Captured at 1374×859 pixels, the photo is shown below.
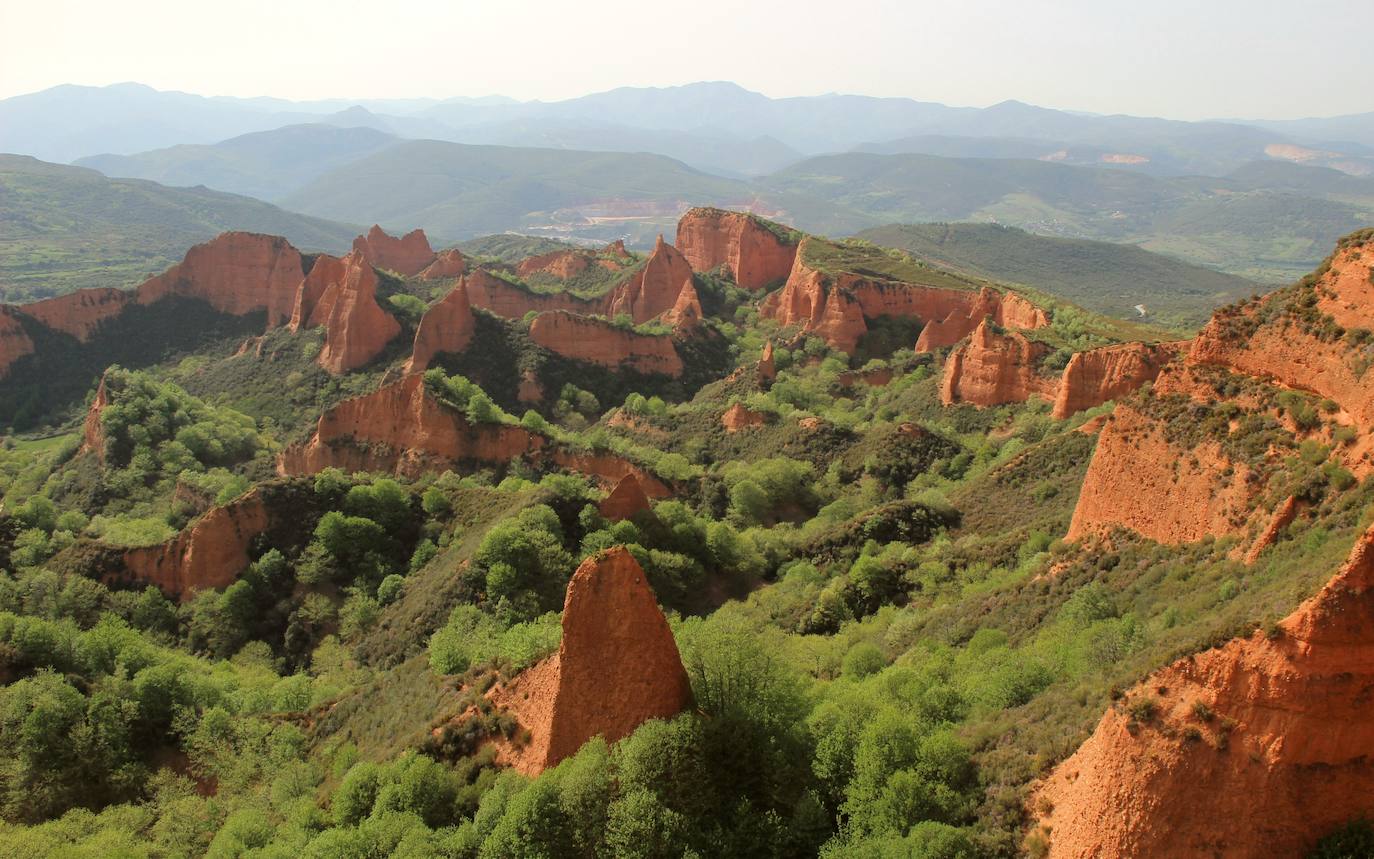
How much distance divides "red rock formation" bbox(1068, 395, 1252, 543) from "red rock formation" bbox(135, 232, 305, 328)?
77.6m

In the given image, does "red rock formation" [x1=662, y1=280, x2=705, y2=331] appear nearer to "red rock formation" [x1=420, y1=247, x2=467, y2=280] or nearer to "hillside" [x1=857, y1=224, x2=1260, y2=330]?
"red rock formation" [x1=420, y1=247, x2=467, y2=280]

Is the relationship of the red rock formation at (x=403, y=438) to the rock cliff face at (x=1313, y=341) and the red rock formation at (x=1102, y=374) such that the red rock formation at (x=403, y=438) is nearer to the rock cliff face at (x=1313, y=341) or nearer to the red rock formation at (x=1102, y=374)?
the red rock formation at (x=1102, y=374)

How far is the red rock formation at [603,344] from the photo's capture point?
75.1 m

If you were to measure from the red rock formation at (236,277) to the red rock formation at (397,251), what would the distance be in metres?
25.2

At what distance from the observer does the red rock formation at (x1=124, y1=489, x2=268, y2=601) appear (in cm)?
3841

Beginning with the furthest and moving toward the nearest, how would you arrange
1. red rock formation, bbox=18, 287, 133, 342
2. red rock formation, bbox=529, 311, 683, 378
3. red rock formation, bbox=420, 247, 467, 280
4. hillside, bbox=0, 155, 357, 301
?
hillside, bbox=0, 155, 357, 301 → red rock formation, bbox=420, 247, 467, 280 → red rock formation, bbox=18, 287, 133, 342 → red rock formation, bbox=529, 311, 683, 378

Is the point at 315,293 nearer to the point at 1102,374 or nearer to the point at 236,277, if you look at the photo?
the point at 236,277

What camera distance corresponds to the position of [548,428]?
2179 inches

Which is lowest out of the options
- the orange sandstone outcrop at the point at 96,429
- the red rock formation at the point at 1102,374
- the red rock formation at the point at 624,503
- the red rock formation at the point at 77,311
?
the orange sandstone outcrop at the point at 96,429

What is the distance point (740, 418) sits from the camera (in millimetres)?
61688

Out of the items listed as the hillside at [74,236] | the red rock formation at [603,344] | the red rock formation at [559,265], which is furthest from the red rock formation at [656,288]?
the hillside at [74,236]

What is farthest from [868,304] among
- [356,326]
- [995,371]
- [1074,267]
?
[1074,267]

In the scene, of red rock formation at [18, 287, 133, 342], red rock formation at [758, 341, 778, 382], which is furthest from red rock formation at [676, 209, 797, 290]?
red rock formation at [18, 287, 133, 342]

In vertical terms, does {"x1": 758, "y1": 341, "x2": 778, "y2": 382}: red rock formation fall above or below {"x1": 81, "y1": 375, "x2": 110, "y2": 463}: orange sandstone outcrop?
above
